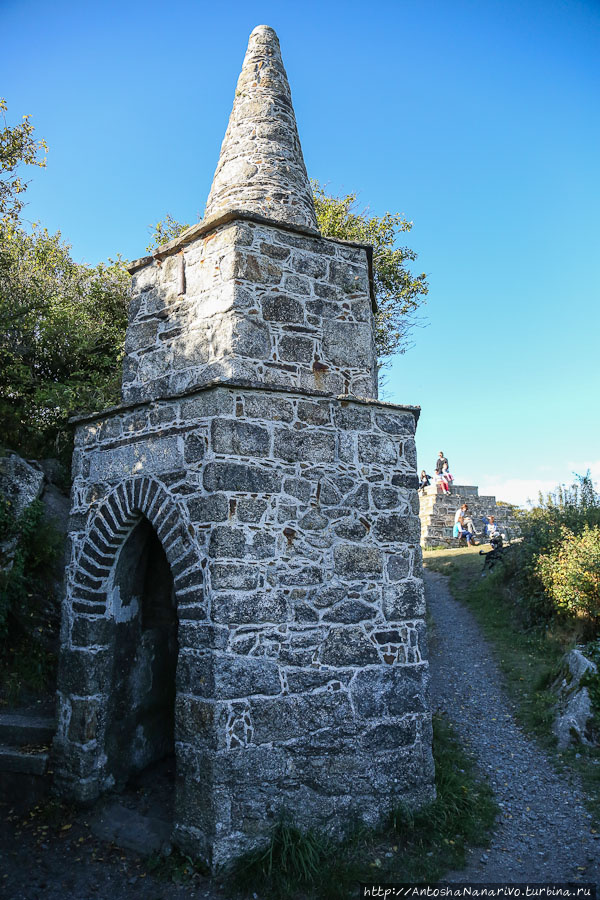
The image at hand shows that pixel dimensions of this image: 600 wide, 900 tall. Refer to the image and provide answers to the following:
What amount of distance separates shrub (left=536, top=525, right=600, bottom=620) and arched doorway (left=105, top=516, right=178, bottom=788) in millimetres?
6886

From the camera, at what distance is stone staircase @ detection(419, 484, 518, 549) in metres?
19.5

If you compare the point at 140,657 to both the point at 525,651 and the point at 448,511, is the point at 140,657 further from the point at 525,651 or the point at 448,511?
the point at 448,511

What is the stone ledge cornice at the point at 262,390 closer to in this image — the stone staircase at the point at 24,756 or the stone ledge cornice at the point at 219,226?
the stone ledge cornice at the point at 219,226

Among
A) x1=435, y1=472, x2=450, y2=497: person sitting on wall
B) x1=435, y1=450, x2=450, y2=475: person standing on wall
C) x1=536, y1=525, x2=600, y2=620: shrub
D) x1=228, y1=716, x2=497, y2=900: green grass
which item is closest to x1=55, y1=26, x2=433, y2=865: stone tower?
x1=228, y1=716, x2=497, y2=900: green grass

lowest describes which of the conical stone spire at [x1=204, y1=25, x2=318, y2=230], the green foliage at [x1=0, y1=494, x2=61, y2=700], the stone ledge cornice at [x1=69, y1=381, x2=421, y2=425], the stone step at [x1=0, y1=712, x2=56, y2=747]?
the stone step at [x1=0, y1=712, x2=56, y2=747]

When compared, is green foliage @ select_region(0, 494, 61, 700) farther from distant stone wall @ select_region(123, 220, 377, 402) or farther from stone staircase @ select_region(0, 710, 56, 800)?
distant stone wall @ select_region(123, 220, 377, 402)

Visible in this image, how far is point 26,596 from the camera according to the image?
734 centimetres

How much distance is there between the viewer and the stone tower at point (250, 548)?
4.40 metres

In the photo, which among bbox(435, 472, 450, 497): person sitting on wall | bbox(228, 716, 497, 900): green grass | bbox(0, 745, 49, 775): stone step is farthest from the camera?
bbox(435, 472, 450, 497): person sitting on wall

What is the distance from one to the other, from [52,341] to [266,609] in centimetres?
839

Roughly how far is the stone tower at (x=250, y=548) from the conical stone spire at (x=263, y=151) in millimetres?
38

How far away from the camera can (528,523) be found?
1250 centimetres

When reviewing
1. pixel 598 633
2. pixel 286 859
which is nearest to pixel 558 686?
pixel 598 633

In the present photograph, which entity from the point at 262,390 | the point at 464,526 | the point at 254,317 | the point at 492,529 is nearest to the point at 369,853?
the point at 262,390
